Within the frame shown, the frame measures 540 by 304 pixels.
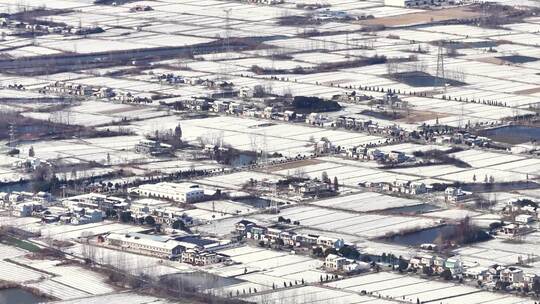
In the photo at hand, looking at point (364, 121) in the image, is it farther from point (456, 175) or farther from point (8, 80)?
point (8, 80)

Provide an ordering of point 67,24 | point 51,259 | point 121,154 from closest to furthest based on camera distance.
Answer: point 51,259 < point 121,154 < point 67,24

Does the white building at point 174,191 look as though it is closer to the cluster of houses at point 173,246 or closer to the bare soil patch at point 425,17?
the cluster of houses at point 173,246

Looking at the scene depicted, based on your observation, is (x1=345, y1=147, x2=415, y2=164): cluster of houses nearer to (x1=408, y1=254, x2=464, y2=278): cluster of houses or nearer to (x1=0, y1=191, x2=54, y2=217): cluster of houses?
(x1=0, y1=191, x2=54, y2=217): cluster of houses

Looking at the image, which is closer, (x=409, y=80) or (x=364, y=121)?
(x=364, y=121)

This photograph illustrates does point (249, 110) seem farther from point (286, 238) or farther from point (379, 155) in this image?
point (286, 238)

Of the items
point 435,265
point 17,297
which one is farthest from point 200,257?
point 435,265

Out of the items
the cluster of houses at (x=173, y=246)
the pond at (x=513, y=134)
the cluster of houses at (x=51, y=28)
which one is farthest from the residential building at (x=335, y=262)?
the cluster of houses at (x=51, y=28)

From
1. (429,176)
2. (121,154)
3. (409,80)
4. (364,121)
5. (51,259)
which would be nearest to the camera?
(51,259)

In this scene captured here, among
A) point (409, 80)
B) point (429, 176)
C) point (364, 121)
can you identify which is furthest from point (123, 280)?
point (409, 80)
